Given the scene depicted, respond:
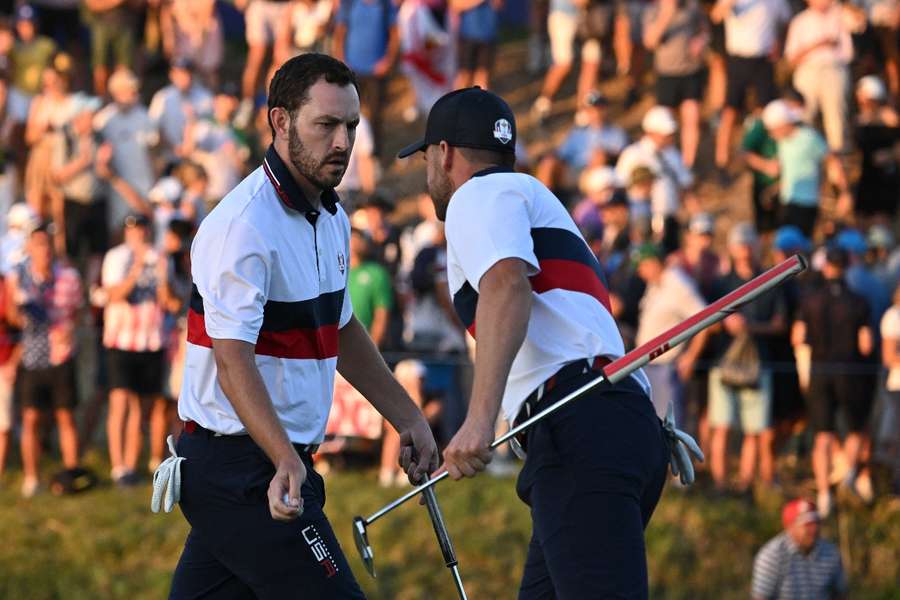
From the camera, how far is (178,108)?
1562cm

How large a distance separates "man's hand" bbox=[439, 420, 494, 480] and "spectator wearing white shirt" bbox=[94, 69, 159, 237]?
10242 mm

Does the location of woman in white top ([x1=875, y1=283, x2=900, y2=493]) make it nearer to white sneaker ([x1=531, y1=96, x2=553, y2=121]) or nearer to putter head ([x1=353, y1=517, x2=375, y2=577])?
putter head ([x1=353, y1=517, x2=375, y2=577])

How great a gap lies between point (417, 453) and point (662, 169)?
9101 millimetres

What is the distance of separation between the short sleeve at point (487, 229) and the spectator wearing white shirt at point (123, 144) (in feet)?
32.7

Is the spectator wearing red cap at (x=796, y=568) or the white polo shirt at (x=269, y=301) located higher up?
the white polo shirt at (x=269, y=301)

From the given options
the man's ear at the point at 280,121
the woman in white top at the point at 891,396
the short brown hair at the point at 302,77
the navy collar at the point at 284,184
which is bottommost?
the woman in white top at the point at 891,396

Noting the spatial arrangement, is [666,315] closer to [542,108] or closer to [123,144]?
[123,144]

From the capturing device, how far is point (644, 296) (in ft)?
38.7

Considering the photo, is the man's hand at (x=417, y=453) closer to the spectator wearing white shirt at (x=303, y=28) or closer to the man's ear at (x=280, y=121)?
the man's ear at (x=280, y=121)

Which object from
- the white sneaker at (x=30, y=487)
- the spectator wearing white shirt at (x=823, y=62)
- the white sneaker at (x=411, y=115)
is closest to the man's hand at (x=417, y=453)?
the white sneaker at (x=30, y=487)

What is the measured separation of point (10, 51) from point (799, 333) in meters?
8.09

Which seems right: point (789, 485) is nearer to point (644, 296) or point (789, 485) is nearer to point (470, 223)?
point (644, 296)

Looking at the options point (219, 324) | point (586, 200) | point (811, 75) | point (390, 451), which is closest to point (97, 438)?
point (390, 451)

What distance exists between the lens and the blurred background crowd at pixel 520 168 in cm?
1179
